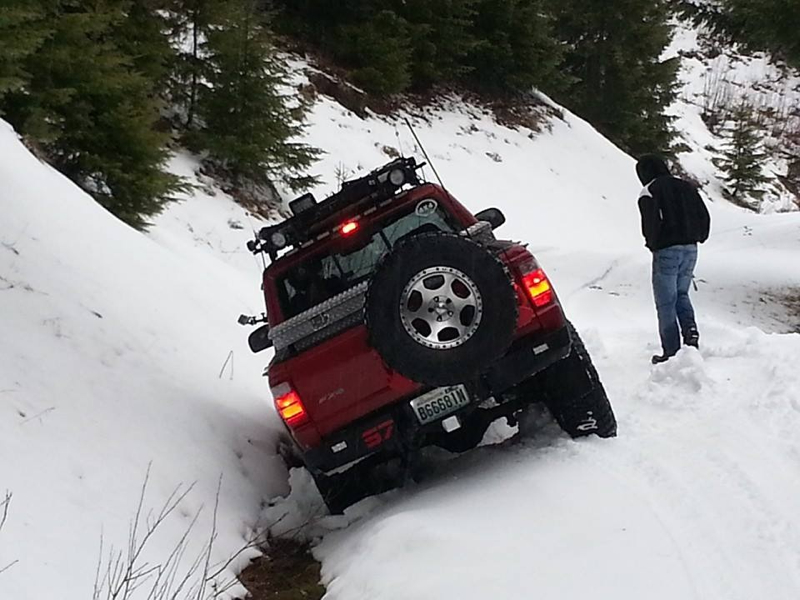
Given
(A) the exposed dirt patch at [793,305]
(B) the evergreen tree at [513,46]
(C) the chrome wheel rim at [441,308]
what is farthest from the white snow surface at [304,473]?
(B) the evergreen tree at [513,46]

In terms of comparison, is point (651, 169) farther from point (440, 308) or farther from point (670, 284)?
point (440, 308)

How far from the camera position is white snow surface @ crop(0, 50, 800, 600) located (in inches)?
135

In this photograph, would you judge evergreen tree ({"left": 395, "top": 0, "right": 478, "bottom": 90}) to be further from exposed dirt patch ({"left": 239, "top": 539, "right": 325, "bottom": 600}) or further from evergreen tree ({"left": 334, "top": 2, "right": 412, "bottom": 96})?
exposed dirt patch ({"left": 239, "top": 539, "right": 325, "bottom": 600})

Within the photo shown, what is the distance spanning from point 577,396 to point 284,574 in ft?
6.39

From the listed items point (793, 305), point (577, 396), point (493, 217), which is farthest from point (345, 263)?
point (793, 305)

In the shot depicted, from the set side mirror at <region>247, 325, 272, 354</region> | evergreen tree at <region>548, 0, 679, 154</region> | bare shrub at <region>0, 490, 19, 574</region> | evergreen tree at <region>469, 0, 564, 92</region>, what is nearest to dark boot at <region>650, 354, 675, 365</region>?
side mirror at <region>247, 325, 272, 354</region>

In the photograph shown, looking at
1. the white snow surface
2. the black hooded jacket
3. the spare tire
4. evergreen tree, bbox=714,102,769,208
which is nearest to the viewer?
the white snow surface

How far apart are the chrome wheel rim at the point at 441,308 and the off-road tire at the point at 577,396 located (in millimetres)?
950

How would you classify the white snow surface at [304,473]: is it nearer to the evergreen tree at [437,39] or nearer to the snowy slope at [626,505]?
the snowy slope at [626,505]

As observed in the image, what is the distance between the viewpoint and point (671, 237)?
6.82 metres

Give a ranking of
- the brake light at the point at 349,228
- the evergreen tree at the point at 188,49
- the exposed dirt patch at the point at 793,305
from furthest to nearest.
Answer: the evergreen tree at the point at 188,49
the exposed dirt patch at the point at 793,305
the brake light at the point at 349,228

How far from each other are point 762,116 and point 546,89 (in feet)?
48.4

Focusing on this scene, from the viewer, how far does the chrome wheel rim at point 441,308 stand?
13.5 ft

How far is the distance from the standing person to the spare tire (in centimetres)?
317
